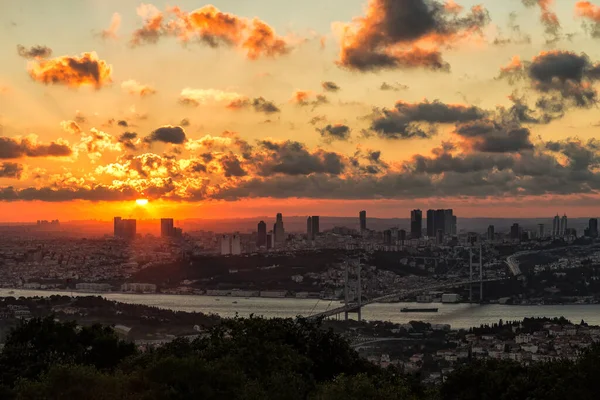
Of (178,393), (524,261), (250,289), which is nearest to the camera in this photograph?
(178,393)

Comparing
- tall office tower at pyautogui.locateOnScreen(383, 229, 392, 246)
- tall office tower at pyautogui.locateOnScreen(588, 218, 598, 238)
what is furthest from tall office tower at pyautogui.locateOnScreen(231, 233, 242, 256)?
tall office tower at pyautogui.locateOnScreen(588, 218, 598, 238)

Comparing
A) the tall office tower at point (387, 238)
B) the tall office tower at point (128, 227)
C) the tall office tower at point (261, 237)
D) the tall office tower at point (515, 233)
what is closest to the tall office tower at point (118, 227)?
the tall office tower at point (128, 227)

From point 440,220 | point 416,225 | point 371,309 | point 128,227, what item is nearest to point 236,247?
point 128,227

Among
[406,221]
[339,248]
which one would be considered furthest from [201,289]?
[406,221]

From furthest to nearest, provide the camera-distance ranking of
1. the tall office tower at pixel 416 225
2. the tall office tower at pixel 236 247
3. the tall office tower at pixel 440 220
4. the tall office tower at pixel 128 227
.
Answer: the tall office tower at pixel 128 227 < the tall office tower at pixel 440 220 < the tall office tower at pixel 416 225 < the tall office tower at pixel 236 247

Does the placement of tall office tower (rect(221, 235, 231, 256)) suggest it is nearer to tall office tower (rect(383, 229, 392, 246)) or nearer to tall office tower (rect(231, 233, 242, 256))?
tall office tower (rect(231, 233, 242, 256))

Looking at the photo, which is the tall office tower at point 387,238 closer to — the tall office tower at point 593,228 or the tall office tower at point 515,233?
the tall office tower at point 515,233

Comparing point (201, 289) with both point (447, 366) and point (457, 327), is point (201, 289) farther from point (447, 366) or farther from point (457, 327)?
point (447, 366)
